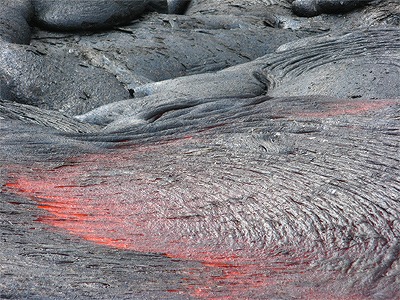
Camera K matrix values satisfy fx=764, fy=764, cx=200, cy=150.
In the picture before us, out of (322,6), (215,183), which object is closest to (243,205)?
(215,183)

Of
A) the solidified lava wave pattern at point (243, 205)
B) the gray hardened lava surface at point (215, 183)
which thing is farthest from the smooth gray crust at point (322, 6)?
the solidified lava wave pattern at point (243, 205)

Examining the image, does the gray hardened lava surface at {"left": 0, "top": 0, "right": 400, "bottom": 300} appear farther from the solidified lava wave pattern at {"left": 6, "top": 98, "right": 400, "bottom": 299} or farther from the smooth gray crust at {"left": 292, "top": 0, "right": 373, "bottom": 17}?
the smooth gray crust at {"left": 292, "top": 0, "right": 373, "bottom": 17}

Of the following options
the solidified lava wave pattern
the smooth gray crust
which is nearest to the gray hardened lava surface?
the solidified lava wave pattern

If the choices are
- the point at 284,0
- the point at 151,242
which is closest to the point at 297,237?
the point at 151,242

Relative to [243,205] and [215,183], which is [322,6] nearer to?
[215,183]

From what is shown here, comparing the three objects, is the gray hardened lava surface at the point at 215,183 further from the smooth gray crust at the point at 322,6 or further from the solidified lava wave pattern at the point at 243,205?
the smooth gray crust at the point at 322,6

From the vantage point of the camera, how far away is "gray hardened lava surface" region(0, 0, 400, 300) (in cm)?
235

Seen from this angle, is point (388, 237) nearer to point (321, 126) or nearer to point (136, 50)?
point (321, 126)

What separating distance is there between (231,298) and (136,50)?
591cm

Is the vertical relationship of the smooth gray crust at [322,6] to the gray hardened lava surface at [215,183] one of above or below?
above

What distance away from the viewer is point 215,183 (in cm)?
333

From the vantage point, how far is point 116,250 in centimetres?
263

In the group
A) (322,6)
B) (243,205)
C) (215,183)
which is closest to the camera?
(243,205)

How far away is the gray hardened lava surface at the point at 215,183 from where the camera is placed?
2354 mm
